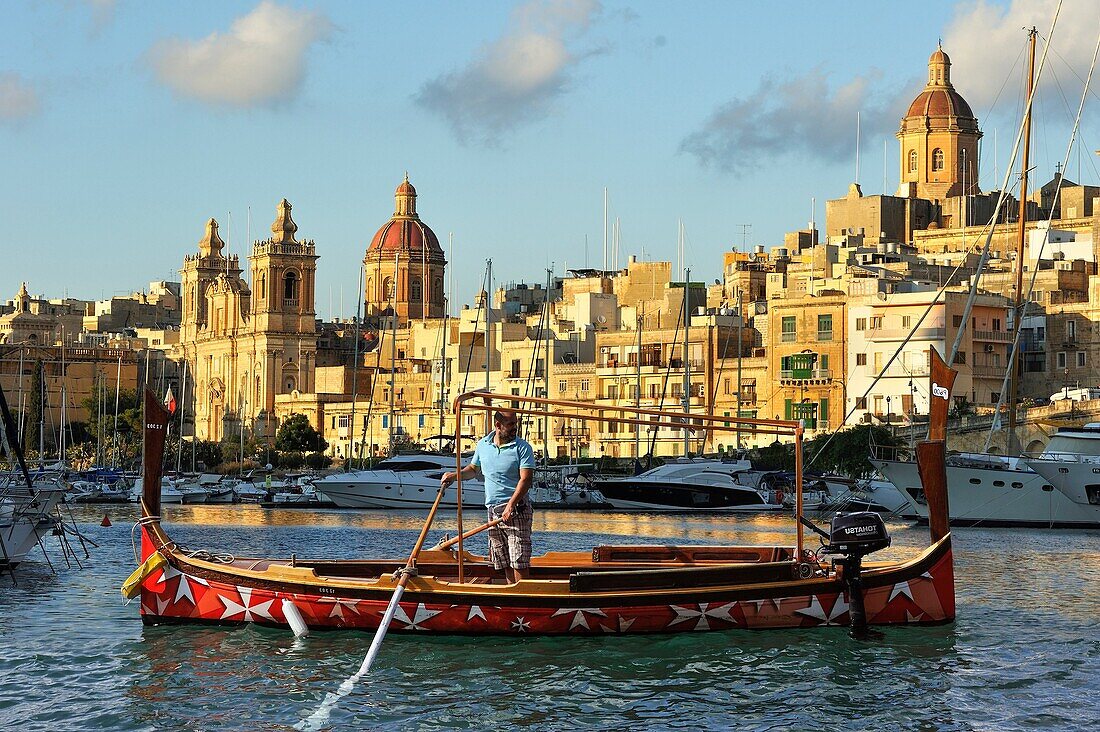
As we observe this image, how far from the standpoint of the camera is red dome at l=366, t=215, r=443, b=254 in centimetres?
14512

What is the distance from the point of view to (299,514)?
5988cm

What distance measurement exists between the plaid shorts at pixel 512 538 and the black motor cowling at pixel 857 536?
3.78 m

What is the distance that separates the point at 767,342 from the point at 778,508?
26428 millimetres

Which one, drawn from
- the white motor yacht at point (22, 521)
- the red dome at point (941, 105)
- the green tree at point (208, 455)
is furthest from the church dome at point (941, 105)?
the white motor yacht at point (22, 521)

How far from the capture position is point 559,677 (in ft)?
63.9

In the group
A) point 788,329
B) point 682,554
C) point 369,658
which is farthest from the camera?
point 788,329

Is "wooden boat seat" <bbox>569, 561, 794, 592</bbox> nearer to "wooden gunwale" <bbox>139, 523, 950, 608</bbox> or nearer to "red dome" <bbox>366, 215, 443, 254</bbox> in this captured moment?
"wooden gunwale" <bbox>139, 523, 950, 608</bbox>

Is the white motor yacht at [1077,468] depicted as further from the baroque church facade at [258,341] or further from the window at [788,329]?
the baroque church facade at [258,341]

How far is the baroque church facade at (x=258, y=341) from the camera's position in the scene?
128 metres

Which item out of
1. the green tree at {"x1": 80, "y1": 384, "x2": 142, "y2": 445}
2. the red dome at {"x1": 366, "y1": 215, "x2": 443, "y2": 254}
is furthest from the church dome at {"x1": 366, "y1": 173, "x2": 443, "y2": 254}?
the green tree at {"x1": 80, "y1": 384, "x2": 142, "y2": 445}

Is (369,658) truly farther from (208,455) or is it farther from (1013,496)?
(208,455)

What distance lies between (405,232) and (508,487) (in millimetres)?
126696

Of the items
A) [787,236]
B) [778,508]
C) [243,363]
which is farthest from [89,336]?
[778,508]

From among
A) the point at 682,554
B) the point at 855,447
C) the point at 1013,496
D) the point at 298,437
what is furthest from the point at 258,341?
the point at 682,554
